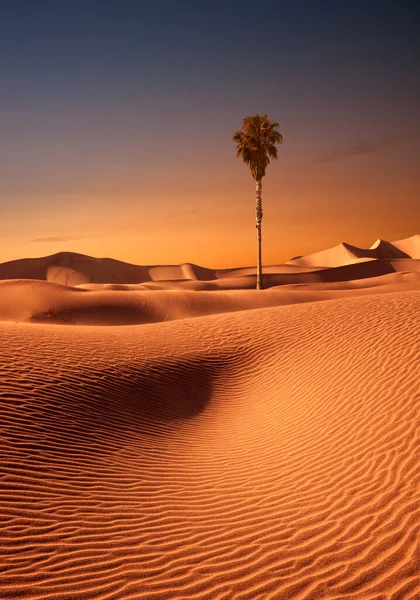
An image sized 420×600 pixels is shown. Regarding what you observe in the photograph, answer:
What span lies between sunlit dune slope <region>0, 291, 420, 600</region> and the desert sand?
2 cm

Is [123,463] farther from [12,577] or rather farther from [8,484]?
[12,577]

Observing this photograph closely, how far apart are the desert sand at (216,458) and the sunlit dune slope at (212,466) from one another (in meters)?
0.02

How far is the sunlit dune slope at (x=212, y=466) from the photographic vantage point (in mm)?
3879

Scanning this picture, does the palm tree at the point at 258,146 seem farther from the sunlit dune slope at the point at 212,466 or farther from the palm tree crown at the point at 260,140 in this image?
the sunlit dune slope at the point at 212,466

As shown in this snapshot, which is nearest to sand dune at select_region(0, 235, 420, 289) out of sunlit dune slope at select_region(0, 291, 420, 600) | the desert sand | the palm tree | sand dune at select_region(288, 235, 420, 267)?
sand dune at select_region(288, 235, 420, 267)

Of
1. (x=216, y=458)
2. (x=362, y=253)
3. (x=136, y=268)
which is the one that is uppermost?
(x=362, y=253)

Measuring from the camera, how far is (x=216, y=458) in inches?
271

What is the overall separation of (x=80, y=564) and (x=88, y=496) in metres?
1.26

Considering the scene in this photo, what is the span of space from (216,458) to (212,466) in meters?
0.34

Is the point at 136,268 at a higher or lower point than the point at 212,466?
higher

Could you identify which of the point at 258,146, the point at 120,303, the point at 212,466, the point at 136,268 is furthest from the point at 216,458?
the point at 136,268

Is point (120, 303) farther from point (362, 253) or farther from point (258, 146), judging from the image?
point (362, 253)

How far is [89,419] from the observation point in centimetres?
748

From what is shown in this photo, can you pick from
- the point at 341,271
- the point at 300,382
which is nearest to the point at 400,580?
the point at 300,382
